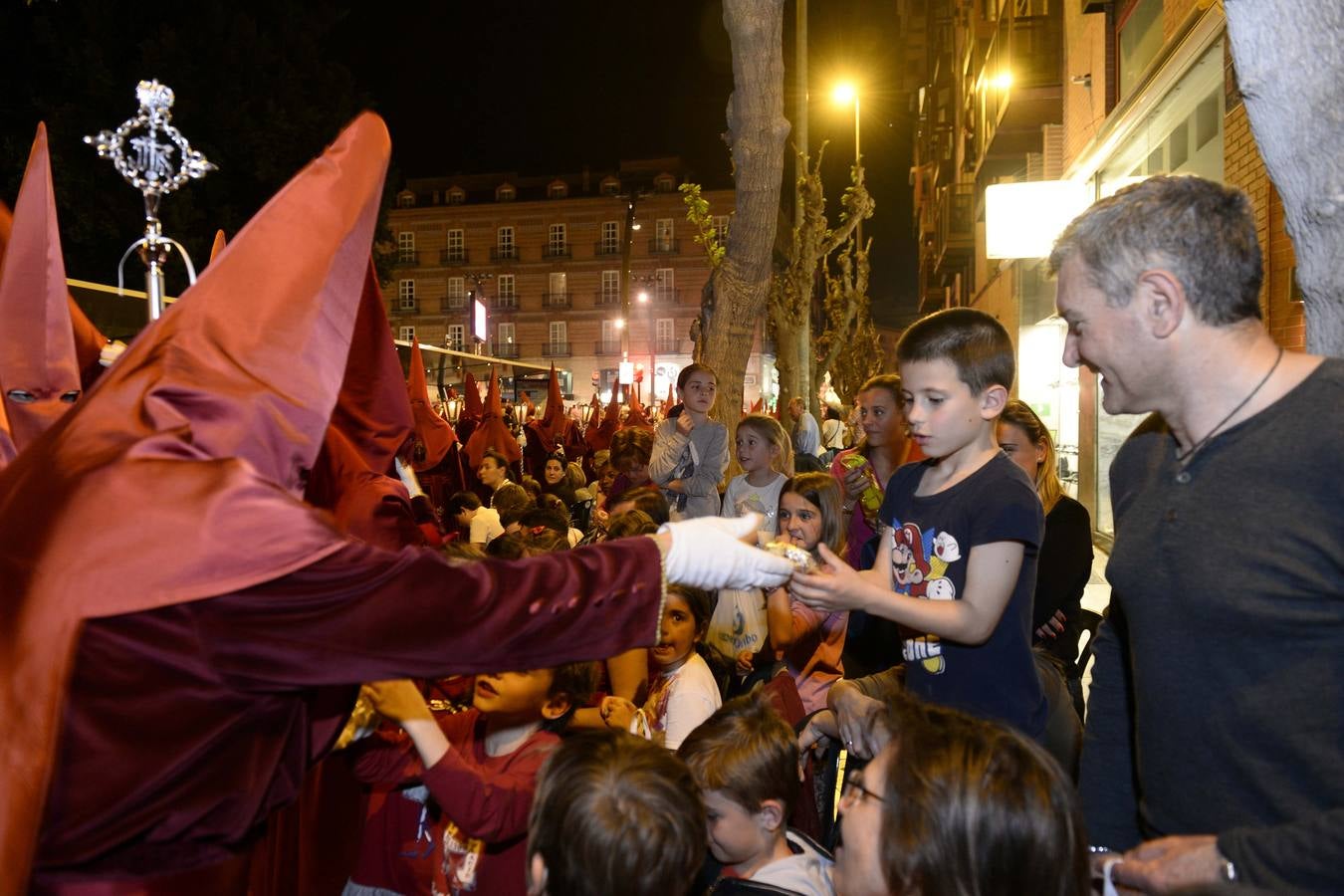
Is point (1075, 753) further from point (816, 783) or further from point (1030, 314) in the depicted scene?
point (1030, 314)

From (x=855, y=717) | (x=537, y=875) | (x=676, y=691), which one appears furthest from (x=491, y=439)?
(x=537, y=875)

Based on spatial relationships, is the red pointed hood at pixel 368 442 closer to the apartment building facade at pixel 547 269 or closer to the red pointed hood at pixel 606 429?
the red pointed hood at pixel 606 429

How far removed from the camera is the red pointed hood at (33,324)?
2555 millimetres

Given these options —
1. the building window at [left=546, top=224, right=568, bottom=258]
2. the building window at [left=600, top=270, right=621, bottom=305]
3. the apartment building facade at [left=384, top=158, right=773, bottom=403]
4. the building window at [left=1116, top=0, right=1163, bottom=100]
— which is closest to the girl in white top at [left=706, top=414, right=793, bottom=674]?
the building window at [left=1116, top=0, right=1163, bottom=100]

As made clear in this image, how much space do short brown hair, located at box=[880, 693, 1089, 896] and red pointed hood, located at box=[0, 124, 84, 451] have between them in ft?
7.78

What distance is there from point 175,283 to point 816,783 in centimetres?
1890

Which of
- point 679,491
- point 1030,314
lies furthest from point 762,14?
point 1030,314

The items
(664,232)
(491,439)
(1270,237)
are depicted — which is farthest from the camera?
(664,232)

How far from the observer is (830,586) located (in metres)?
2.25

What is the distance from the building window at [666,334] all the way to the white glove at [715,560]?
65.2 meters

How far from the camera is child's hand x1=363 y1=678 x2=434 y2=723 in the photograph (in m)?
2.32

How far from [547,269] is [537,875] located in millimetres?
69032

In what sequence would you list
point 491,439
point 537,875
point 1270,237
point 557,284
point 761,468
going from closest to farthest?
point 537,875
point 761,468
point 1270,237
point 491,439
point 557,284

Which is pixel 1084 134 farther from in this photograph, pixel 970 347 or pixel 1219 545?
pixel 1219 545
